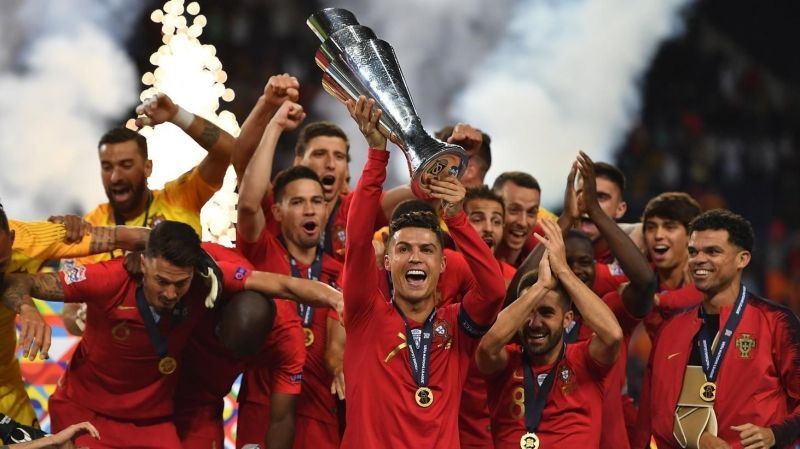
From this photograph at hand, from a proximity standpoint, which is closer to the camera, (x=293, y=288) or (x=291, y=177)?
(x=293, y=288)

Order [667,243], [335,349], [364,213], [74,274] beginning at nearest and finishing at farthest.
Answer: [364,213]
[74,274]
[335,349]
[667,243]

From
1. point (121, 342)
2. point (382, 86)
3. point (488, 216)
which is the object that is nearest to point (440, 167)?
point (382, 86)

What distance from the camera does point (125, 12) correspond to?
9883 millimetres

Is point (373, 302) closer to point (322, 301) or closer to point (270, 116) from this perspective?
point (322, 301)

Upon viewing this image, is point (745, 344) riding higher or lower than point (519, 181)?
lower

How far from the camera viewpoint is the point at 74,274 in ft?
15.4

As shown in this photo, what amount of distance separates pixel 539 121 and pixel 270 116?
240 inches

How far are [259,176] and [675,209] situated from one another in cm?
200

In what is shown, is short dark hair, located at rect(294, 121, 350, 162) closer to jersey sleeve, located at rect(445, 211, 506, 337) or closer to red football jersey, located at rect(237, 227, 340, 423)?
red football jersey, located at rect(237, 227, 340, 423)

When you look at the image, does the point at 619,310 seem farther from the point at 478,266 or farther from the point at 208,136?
the point at 208,136

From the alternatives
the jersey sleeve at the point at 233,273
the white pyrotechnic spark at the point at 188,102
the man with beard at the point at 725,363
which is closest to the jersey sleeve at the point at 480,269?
the jersey sleeve at the point at 233,273

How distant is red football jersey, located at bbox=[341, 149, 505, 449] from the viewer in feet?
14.1

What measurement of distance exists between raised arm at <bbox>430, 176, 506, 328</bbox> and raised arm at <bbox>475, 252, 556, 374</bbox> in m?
0.06

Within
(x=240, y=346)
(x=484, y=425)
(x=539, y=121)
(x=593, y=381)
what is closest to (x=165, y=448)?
(x=240, y=346)
